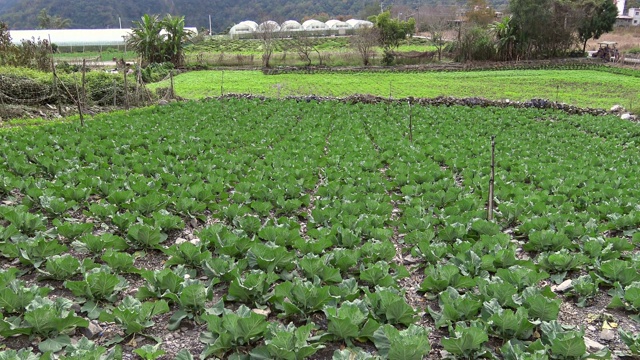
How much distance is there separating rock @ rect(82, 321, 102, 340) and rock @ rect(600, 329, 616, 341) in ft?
14.6

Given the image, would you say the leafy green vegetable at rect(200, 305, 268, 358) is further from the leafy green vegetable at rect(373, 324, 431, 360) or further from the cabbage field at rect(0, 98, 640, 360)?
the leafy green vegetable at rect(373, 324, 431, 360)

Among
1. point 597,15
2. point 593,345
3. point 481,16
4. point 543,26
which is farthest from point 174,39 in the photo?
point 593,345

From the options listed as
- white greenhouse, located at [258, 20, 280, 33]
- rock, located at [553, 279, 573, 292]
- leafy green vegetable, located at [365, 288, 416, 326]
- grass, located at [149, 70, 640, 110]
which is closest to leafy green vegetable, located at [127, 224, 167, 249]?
leafy green vegetable, located at [365, 288, 416, 326]

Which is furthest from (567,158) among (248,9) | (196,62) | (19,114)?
(248,9)

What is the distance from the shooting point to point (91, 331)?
4.12 m

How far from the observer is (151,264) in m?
5.64

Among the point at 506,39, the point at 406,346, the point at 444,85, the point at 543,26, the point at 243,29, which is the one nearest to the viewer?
the point at 406,346

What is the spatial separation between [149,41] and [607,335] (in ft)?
159

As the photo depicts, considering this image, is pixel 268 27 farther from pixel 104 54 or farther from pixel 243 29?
pixel 243 29

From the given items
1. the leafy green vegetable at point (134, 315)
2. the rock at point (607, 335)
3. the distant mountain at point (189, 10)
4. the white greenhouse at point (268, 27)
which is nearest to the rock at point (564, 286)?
the rock at point (607, 335)

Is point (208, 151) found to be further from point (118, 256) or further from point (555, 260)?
point (555, 260)

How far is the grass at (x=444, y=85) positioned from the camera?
90.2ft

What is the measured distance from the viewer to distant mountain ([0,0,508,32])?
92.8 metres

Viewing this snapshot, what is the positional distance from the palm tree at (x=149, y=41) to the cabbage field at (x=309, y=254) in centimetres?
3761
